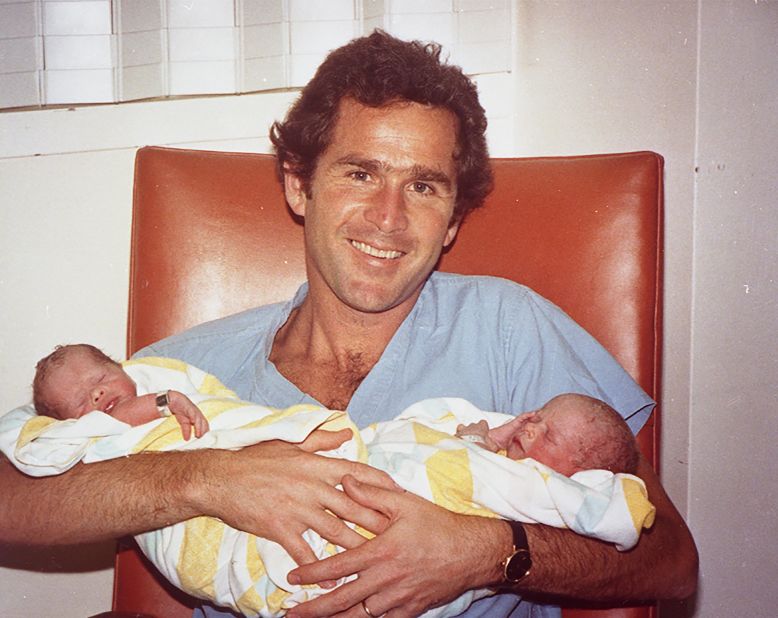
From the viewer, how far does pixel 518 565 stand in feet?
4.07

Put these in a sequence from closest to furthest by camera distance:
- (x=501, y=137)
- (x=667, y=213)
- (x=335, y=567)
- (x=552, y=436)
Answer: (x=335, y=567)
(x=552, y=436)
(x=667, y=213)
(x=501, y=137)

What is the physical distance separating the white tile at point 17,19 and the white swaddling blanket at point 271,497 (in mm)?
1181

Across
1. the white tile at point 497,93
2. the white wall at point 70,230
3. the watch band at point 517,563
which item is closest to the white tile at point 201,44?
the white wall at point 70,230

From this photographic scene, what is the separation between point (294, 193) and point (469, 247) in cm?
41

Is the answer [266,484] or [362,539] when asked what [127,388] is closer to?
[266,484]

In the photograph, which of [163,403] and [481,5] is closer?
[163,403]

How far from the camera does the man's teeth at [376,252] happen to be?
1.61m

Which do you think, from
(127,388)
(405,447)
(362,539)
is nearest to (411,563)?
(362,539)

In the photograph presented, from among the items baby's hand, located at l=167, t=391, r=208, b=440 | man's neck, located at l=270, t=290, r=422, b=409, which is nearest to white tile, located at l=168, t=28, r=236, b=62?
man's neck, located at l=270, t=290, r=422, b=409

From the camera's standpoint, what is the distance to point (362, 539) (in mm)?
1229

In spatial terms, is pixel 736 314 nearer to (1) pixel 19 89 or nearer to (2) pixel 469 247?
(2) pixel 469 247

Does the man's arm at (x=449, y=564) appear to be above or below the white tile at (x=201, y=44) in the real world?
below

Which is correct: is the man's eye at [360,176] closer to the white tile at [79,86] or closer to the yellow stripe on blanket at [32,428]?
the yellow stripe on blanket at [32,428]

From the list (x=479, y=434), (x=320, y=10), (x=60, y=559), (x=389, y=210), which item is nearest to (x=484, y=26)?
(x=320, y=10)
